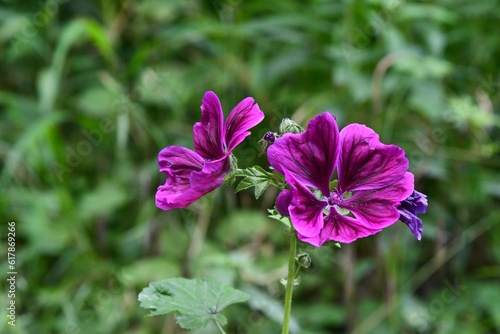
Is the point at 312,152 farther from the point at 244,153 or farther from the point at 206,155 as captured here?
the point at 244,153

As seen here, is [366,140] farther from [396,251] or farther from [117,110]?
[117,110]

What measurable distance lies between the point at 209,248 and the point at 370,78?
70 cm

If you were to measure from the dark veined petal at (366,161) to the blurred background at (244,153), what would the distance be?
2.85 feet

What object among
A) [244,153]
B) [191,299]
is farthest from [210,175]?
[244,153]

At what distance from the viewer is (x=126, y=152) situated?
2102mm

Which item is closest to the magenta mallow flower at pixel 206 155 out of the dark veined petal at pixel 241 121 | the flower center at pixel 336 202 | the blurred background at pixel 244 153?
the dark veined petal at pixel 241 121

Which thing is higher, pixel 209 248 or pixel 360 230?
pixel 360 230

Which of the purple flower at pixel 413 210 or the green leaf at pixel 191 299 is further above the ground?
the purple flower at pixel 413 210

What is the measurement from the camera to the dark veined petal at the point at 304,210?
59 centimetres

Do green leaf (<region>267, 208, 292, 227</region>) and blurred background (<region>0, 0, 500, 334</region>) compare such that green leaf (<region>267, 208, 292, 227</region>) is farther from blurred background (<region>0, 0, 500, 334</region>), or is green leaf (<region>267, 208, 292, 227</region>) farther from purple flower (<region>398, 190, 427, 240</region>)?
blurred background (<region>0, 0, 500, 334</region>)

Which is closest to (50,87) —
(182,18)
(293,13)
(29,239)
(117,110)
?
(117,110)

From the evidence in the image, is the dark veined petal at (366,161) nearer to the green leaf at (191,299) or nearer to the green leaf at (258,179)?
the green leaf at (258,179)

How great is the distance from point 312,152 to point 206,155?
0.13m

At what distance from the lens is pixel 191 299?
737mm
